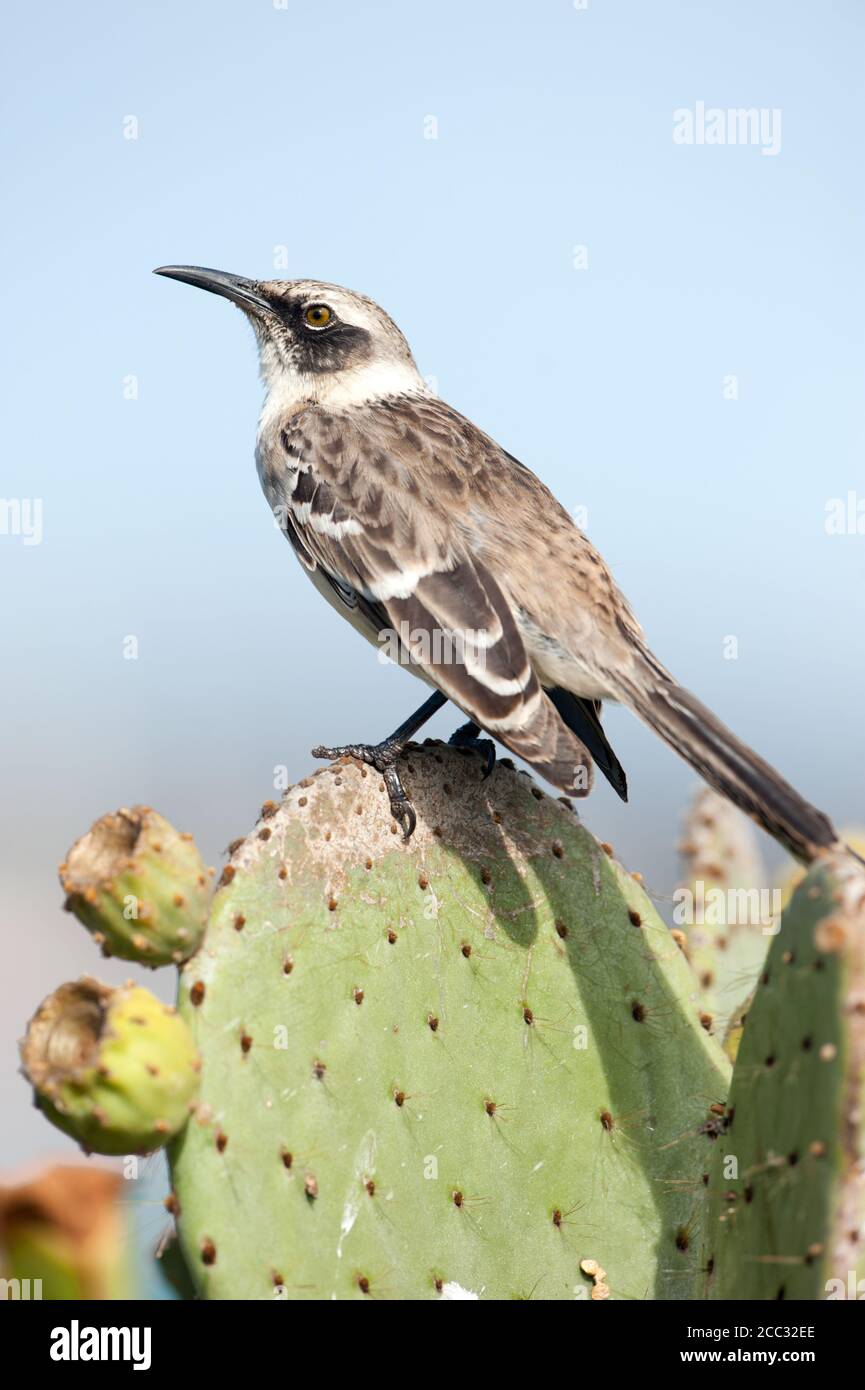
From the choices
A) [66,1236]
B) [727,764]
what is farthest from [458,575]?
[66,1236]

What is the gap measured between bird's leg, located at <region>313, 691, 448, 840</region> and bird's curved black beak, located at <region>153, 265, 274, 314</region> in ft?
7.13

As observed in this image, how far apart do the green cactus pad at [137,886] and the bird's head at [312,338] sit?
330 centimetres

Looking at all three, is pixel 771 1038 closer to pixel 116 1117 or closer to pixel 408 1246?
pixel 408 1246

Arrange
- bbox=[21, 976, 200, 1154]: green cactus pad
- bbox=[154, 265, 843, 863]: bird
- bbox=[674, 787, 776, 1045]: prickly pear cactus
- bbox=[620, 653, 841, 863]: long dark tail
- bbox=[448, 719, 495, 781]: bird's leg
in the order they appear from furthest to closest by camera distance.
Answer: bbox=[674, 787, 776, 1045]: prickly pear cactus
bbox=[448, 719, 495, 781]: bird's leg
bbox=[154, 265, 843, 863]: bird
bbox=[620, 653, 841, 863]: long dark tail
bbox=[21, 976, 200, 1154]: green cactus pad

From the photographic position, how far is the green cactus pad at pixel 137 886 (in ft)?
8.61

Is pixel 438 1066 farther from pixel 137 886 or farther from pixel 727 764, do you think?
pixel 727 764

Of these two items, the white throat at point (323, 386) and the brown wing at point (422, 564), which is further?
the white throat at point (323, 386)

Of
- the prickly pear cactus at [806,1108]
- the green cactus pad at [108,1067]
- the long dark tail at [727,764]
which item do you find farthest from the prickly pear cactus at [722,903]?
the green cactus pad at [108,1067]

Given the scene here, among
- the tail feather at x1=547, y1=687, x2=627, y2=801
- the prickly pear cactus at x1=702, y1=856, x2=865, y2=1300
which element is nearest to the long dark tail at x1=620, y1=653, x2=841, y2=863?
the tail feather at x1=547, y1=687, x2=627, y2=801

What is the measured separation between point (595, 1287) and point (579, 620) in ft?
7.24

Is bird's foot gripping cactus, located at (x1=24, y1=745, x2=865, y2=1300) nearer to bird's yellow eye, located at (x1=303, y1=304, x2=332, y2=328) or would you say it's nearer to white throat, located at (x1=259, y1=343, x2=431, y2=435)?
white throat, located at (x1=259, y1=343, x2=431, y2=435)

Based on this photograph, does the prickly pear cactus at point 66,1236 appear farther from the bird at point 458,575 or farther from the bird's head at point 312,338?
the bird's head at point 312,338

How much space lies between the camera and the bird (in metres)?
3.99

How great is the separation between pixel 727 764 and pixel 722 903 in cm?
132
